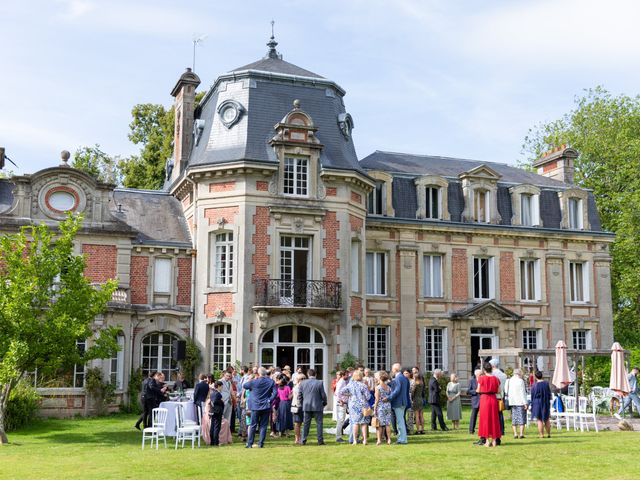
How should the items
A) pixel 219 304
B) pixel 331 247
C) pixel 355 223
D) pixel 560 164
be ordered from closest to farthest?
1. pixel 219 304
2. pixel 331 247
3. pixel 355 223
4. pixel 560 164

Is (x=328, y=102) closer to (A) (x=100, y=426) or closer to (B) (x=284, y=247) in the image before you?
(B) (x=284, y=247)

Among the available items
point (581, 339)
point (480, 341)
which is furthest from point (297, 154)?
point (581, 339)

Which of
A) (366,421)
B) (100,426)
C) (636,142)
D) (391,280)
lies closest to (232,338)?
(100,426)

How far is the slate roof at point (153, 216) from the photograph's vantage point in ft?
83.3

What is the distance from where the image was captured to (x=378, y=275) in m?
27.8

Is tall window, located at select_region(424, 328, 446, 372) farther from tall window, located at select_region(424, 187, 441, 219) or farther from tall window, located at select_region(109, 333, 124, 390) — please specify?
tall window, located at select_region(109, 333, 124, 390)

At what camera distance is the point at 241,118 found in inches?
981

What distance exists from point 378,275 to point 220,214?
255 inches

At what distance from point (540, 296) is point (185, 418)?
17618mm

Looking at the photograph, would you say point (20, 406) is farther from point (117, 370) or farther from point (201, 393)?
point (201, 393)

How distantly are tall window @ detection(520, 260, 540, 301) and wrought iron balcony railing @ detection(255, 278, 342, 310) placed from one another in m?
8.84

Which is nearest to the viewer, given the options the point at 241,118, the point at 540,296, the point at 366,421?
the point at 366,421

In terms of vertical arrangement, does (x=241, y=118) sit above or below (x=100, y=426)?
above

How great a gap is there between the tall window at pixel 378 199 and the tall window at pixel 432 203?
5.56 ft
